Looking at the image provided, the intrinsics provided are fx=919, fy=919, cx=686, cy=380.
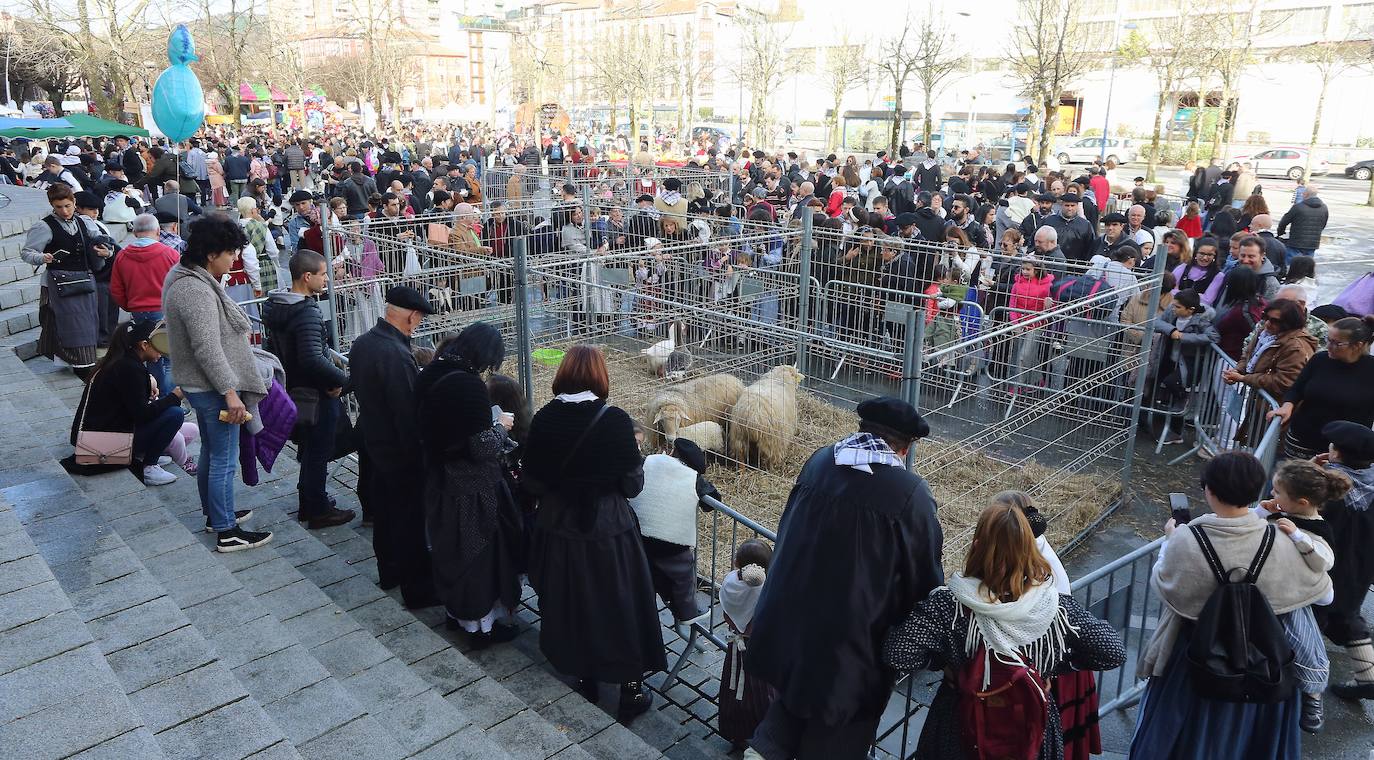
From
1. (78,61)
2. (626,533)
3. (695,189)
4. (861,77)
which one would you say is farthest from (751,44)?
(626,533)

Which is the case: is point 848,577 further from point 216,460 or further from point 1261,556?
point 216,460

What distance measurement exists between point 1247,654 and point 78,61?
39.8 metres

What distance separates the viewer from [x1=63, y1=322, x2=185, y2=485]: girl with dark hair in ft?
18.1

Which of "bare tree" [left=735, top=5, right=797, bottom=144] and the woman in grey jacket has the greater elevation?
"bare tree" [left=735, top=5, right=797, bottom=144]

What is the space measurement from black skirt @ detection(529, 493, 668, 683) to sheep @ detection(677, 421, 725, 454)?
2.18 metres

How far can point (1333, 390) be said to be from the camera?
196 inches

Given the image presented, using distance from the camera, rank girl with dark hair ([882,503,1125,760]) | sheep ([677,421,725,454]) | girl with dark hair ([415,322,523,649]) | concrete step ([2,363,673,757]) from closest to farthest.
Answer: girl with dark hair ([882,503,1125,760]) < concrete step ([2,363,673,757]) < girl with dark hair ([415,322,523,649]) < sheep ([677,421,725,454])

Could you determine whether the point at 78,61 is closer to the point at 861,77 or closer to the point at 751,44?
the point at 751,44

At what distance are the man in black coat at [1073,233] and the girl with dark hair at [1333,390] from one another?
17.6 ft

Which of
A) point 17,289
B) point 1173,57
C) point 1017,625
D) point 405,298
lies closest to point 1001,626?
Result: point 1017,625

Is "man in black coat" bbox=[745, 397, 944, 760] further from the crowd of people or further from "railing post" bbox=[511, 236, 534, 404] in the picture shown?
"railing post" bbox=[511, 236, 534, 404]

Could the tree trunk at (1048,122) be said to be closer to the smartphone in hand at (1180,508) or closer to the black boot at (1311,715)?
the black boot at (1311,715)

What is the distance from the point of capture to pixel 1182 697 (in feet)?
11.2

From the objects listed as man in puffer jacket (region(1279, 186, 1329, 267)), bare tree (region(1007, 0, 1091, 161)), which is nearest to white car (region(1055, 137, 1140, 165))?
bare tree (region(1007, 0, 1091, 161))
